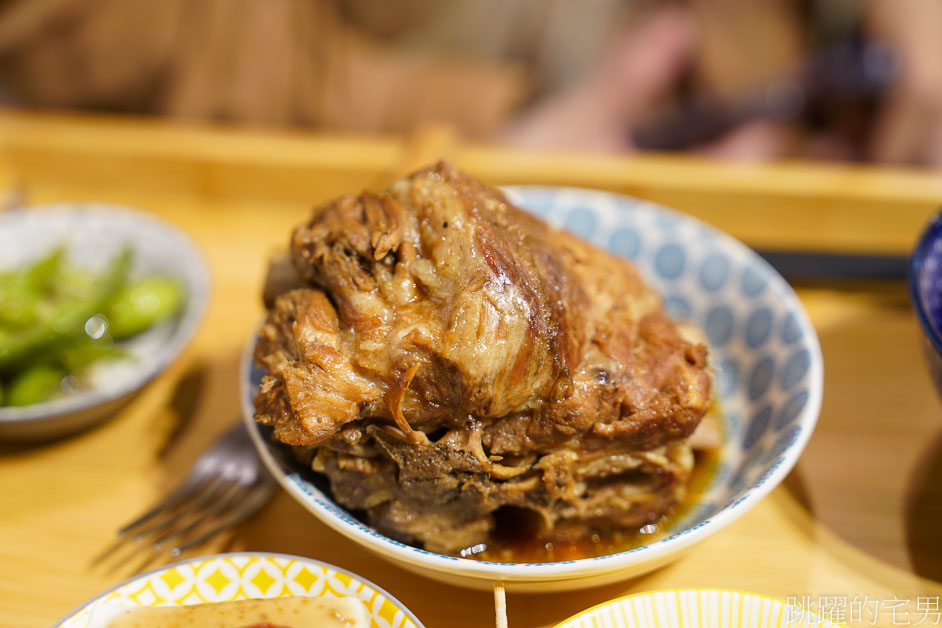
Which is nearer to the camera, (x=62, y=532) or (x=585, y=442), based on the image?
(x=585, y=442)

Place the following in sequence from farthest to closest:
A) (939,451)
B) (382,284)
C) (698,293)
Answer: (698,293), (939,451), (382,284)

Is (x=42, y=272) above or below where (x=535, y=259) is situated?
above

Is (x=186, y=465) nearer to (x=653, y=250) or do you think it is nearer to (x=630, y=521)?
(x=630, y=521)

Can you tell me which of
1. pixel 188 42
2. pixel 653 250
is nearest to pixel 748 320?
pixel 653 250

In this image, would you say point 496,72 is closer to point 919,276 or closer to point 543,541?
point 919,276

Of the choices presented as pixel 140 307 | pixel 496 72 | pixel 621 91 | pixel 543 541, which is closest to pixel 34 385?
pixel 140 307

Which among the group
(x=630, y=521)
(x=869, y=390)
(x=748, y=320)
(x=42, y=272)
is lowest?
(x=869, y=390)

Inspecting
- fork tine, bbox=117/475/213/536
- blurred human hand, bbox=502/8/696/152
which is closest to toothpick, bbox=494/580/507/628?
fork tine, bbox=117/475/213/536
